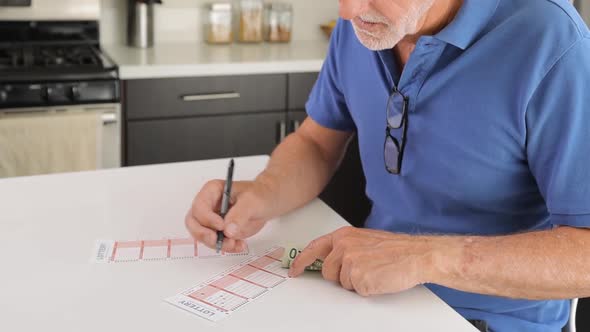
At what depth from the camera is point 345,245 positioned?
4.02 feet

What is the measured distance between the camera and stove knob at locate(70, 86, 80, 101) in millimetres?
2822

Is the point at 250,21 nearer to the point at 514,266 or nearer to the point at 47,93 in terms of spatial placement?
the point at 47,93

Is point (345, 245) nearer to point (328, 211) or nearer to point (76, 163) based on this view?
point (328, 211)

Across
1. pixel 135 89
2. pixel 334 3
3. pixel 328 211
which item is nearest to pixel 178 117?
pixel 135 89

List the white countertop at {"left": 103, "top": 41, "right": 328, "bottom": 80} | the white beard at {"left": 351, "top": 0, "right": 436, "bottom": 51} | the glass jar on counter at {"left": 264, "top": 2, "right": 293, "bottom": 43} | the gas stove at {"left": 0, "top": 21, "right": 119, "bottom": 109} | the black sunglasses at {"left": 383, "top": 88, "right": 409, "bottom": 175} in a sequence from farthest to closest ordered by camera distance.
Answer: the glass jar on counter at {"left": 264, "top": 2, "right": 293, "bottom": 43} → the white countertop at {"left": 103, "top": 41, "right": 328, "bottom": 80} → the gas stove at {"left": 0, "top": 21, "right": 119, "bottom": 109} → the black sunglasses at {"left": 383, "top": 88, "right": 409, "bottom": 175} → the white beard at {"left": 351, "top": 0, "right": 436, "bottom": 51}

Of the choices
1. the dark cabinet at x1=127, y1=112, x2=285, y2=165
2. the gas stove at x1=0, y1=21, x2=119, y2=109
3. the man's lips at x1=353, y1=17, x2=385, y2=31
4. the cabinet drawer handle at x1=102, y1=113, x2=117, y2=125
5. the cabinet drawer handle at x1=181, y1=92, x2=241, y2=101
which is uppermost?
the man's lips at x1=353, y1=17, x2=385, y2=31

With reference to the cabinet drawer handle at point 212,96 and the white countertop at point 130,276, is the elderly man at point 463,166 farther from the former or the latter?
the cabinet drawer handle at point 212,96

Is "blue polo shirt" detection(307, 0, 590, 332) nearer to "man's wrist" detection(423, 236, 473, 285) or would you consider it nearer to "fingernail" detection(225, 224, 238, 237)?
"man's wrist" detection(423, 236, 473, 285)

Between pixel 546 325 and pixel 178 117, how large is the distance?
1.85 metres

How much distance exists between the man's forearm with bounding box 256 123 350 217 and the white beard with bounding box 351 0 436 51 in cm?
34

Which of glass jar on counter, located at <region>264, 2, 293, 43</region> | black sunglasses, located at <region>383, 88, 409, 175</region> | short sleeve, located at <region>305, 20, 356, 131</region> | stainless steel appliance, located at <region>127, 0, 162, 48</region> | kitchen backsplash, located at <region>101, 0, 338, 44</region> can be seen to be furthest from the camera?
glass jar on counter, located at <region>264, 2, 293, 43</region>

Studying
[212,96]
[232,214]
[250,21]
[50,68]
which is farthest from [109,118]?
[232,214]

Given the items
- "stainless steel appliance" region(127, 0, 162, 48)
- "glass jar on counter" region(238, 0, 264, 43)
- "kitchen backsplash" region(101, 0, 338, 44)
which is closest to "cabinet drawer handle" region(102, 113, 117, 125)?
"stainless steel appliance" region(127, 0, 162, 48)

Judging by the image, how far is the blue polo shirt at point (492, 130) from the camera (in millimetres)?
1243
